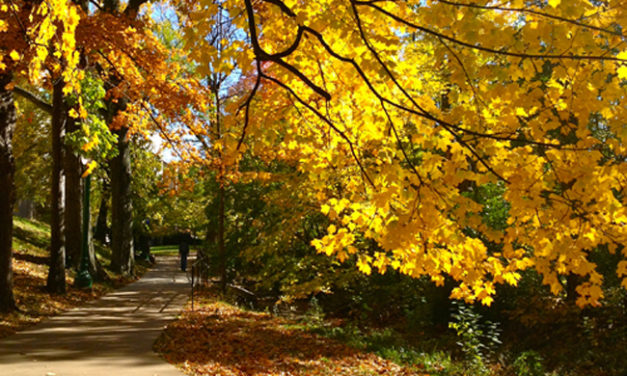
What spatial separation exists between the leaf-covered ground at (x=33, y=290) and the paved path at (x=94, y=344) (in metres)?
0.30

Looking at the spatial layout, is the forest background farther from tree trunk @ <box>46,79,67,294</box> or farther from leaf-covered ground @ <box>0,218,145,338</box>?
leaf-covered ground @ <box>0,218,145,338</box>

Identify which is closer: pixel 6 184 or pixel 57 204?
pixel 6 184

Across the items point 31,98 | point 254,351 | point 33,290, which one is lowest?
point 254,351

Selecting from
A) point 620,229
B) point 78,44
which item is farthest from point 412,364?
point 78,44

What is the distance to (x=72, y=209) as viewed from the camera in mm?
14852

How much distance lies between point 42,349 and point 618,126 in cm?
716

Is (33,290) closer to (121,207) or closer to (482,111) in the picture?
(121,207)

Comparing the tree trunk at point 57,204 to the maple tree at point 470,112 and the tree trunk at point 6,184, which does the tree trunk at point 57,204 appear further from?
the maple tree at point 470,112

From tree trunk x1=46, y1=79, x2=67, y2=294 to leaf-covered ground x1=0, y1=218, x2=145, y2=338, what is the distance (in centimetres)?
36

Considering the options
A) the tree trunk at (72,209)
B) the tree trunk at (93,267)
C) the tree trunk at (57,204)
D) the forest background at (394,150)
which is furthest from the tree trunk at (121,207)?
the tree trunk at (57,204)

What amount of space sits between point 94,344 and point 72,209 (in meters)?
8.08

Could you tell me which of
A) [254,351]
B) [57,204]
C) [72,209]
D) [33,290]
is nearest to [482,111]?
[254,351]

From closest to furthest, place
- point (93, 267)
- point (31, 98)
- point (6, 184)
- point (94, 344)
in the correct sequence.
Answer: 1. point (94, 344)
2. point (6, 184)
3. point (31, 98)
4. point (93, 267)

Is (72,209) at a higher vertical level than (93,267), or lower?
higher
